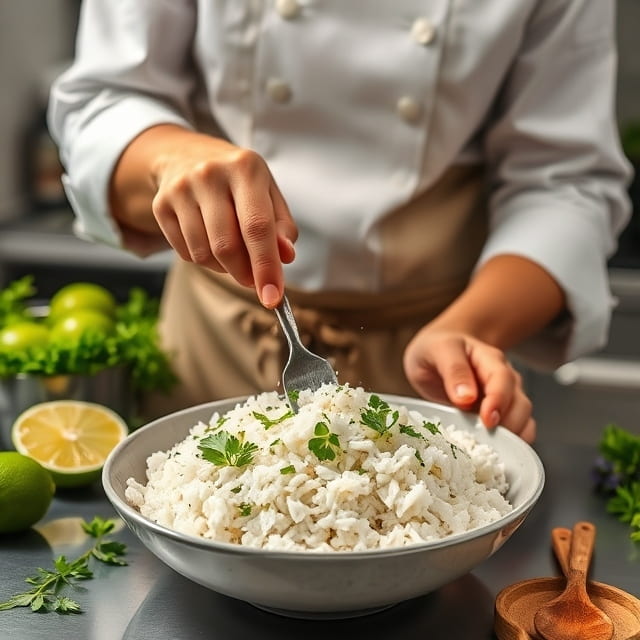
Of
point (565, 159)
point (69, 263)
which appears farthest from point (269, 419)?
point (69, 263)

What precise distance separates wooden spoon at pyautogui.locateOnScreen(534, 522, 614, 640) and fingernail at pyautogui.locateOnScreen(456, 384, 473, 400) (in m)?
0.21

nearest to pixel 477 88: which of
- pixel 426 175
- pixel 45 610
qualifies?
pixel 426 175

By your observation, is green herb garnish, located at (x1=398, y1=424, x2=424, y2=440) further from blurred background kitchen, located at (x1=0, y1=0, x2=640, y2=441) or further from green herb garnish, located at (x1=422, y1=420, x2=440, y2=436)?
blurred background kitchen, located at (x1=0, y1=0, x2=640, y2=441)

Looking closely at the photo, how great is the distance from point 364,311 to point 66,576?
2.05 ft

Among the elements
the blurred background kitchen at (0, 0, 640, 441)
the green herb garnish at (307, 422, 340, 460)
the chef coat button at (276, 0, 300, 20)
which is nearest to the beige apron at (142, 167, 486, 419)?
the chef coat button at (276, 0, 300, 20)

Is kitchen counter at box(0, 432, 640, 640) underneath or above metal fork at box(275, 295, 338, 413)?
underneath

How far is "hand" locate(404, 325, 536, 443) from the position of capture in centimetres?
102

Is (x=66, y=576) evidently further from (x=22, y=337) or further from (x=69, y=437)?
(x=22, y=337)

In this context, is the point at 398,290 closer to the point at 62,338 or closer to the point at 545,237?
the point at 545,237

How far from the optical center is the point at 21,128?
8.84ft

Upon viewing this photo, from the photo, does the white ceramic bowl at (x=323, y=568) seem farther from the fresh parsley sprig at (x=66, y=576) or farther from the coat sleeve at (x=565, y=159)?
the coat sleeve at (x=565, y=159)

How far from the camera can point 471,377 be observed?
1043 millimetres

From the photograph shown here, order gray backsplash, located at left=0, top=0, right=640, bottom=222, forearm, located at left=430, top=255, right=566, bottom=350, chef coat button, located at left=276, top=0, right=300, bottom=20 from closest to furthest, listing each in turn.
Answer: forearm, located at left=430, top=255, right=566, bottom=350
chef coat button, located at left=276, top=0, right=300, bottom=20
gray backsplash, located at left=0, top=0, right=640, bottom=222

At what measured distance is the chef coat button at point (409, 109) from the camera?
4.28ft
